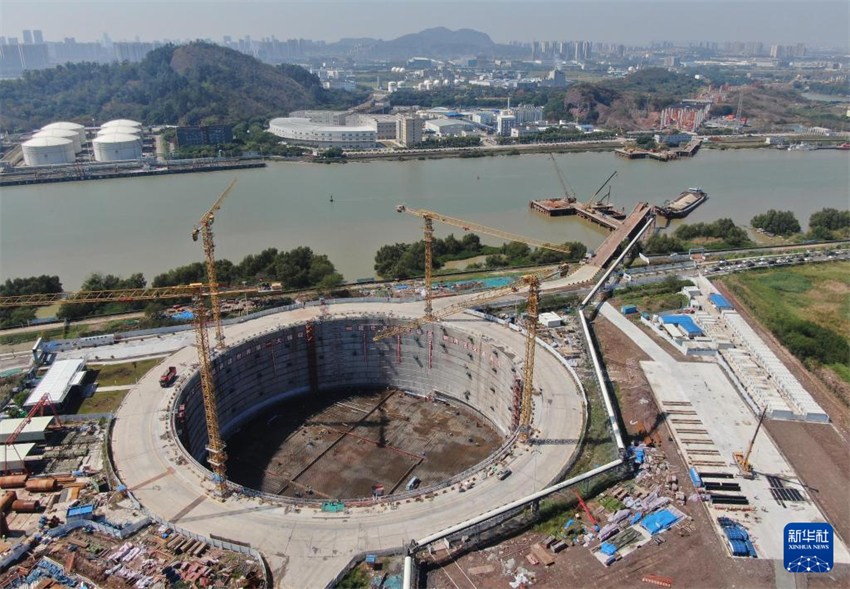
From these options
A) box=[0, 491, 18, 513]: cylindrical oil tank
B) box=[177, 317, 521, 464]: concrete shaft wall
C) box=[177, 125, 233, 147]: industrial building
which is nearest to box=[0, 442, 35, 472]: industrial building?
box=[0, 491, 18, 513]: cylindrical oil tank

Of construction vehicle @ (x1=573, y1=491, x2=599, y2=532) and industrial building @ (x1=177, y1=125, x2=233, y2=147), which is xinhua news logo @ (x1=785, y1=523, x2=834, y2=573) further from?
industrial building @ (x1=177, y1=125, x2=233, y2=147)

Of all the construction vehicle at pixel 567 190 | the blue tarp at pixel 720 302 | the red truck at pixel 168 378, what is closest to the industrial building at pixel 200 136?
the construction vehicle at pixel 567 190

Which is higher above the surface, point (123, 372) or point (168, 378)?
point (168, 378)

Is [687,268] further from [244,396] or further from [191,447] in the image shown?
[191,447]

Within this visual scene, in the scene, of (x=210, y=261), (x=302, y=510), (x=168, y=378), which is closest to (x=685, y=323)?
(x=302, y=510)

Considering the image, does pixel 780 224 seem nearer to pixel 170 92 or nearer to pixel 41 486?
pixel 41 486

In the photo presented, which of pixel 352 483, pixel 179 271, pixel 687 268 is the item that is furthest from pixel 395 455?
pixel 687 268
